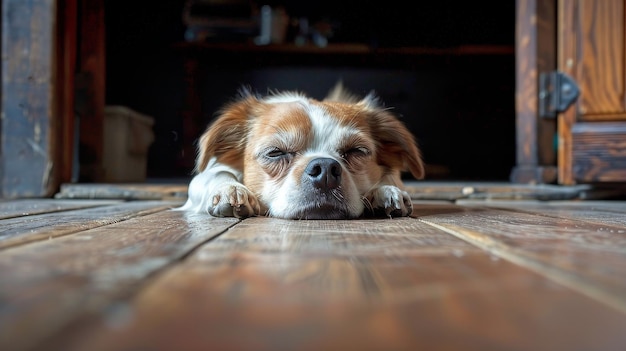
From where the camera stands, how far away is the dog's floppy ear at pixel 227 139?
1.92 metres

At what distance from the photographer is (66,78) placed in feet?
9.14

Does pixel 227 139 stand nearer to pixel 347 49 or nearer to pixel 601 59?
pixel 601 59

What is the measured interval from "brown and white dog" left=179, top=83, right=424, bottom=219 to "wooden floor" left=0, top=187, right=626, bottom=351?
578mm

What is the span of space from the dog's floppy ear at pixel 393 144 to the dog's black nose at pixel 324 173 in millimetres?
432

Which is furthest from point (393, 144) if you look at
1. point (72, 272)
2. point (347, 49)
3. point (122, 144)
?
point (347, 49)

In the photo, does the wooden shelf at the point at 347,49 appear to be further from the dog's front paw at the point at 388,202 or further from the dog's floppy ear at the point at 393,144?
the dog's front paw at the point at 388,202

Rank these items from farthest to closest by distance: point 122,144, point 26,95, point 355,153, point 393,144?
point 122,144
point 26,95
point 393,144
point 355,153

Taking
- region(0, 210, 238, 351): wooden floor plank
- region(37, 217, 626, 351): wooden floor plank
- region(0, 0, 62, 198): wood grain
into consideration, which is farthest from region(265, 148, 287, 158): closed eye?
region(0, 0, 62, 198): wood grain

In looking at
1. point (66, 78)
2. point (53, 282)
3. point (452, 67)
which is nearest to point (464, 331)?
point (53, 282)

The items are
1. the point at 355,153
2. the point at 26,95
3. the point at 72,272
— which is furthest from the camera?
the point at 26,95

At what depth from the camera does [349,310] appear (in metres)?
0.46

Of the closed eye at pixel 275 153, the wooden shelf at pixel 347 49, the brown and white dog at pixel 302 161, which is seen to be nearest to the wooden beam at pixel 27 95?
the brown and white dog at pixel 302 161

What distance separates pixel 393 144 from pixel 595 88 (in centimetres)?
126

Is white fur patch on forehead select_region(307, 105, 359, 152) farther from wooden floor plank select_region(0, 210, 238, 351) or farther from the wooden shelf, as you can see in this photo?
the wooden shelf
